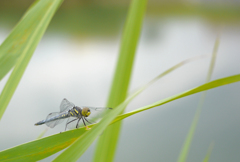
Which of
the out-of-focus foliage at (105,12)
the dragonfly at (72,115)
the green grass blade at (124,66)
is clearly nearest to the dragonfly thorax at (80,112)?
the dragonfly at (72,115)

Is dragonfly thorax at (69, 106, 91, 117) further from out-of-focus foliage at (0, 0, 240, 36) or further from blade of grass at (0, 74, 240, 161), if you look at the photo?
out-of-focus foliage at (0, 0, 240, 36)

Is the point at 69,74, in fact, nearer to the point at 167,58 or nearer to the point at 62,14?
the point at 167,58

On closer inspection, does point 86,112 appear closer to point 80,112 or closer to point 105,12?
point 80,112

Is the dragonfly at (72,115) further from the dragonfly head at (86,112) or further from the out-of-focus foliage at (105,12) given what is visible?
the out-of-focus foliage at (105,12)

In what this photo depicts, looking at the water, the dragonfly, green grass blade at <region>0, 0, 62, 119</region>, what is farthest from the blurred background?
green grass blade at <region>0, 0, 62, 119</region>

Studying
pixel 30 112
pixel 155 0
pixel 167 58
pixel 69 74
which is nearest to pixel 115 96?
pixel 30 112
